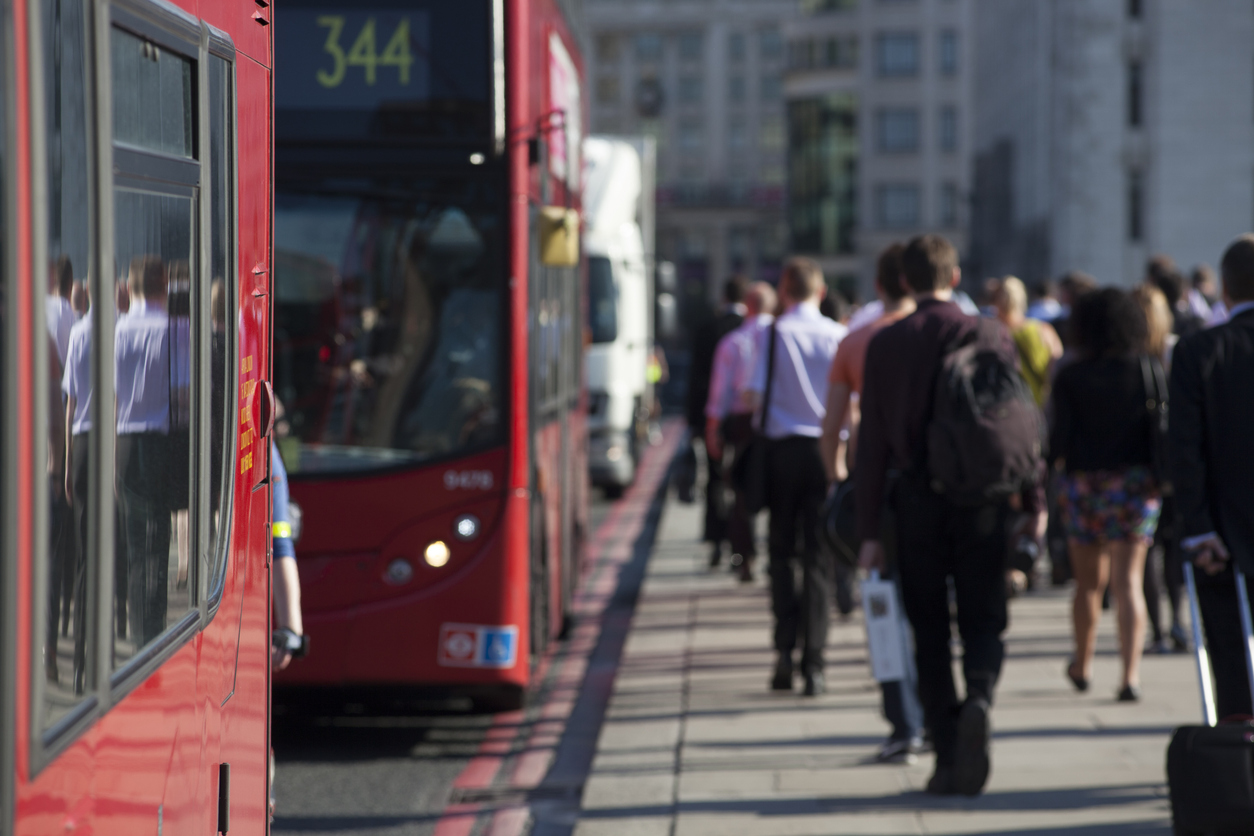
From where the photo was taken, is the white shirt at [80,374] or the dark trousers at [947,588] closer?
the white shirt at [80,374]

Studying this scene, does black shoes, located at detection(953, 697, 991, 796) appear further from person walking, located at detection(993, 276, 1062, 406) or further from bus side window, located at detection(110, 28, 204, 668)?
person walking, located at detection(993, 276, 1062, 406)

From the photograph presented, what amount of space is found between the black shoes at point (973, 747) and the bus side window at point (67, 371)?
3.71 meters

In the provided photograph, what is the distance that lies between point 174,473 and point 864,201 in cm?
8608

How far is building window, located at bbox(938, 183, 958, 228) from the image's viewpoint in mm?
86938

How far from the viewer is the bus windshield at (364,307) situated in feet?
21.5

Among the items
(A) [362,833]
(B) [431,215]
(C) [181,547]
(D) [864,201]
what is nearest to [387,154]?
(B) [431,215]

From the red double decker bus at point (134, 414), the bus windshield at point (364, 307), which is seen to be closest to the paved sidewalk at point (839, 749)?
the bus windshield at point (364, 307)

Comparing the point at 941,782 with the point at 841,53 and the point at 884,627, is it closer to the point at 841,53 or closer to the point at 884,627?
the point at 884,627

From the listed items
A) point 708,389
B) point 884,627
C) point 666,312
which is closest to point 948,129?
point 666,312

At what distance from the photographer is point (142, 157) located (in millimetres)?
2564

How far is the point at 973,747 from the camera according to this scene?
17.9 ft

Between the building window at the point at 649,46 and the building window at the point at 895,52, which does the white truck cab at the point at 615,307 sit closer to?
the building window at the point at 895,52

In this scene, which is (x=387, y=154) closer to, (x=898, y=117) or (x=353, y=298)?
(x=353, y=298)

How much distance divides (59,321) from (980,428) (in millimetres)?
3860
